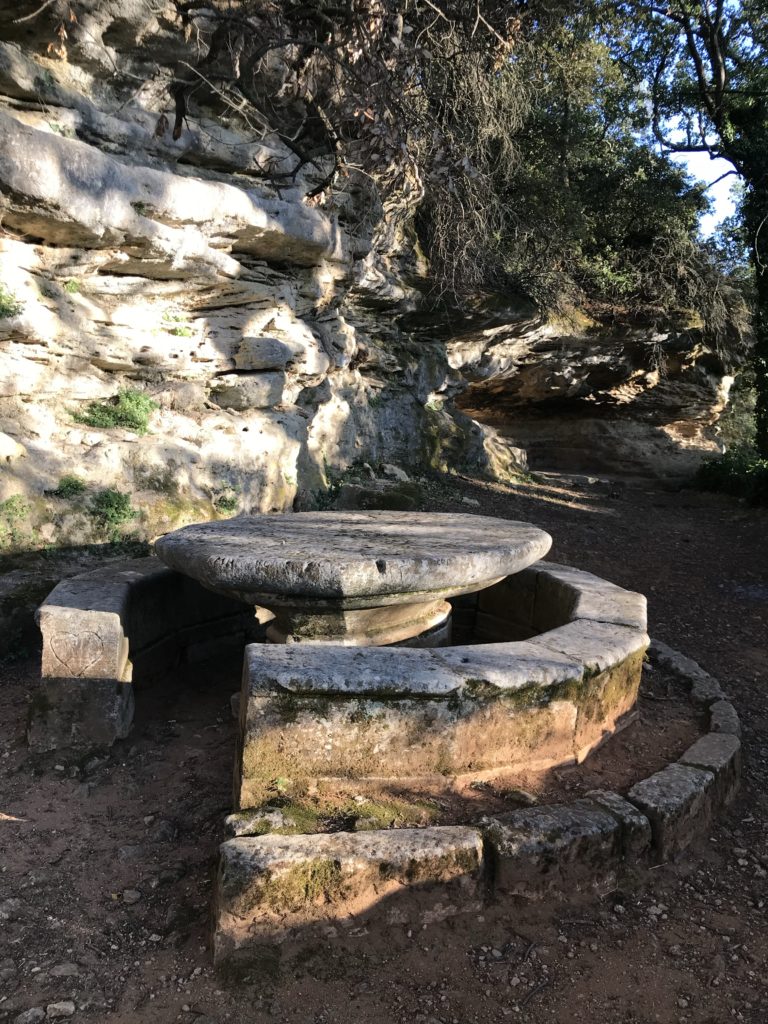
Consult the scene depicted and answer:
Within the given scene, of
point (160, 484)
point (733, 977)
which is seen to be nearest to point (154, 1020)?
point (733, 977)

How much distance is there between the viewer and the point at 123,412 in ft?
17.1

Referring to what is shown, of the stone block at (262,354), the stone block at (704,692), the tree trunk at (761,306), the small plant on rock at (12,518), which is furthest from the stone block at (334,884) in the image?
the tree trunk at (761,306)

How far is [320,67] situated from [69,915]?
6.39 metres

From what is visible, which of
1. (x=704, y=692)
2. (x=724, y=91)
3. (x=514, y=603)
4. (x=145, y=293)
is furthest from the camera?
(x=724, y=91)

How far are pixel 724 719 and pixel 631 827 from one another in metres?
1.21

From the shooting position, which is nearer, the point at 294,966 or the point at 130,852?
the point at 294,966

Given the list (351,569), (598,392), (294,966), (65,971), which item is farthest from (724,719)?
(598,392)

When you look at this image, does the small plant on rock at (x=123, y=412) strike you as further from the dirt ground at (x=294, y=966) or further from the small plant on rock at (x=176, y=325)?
the dirt ground at (x=294, y=966)

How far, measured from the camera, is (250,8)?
16.9 feet

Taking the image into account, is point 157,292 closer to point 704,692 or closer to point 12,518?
point 12,518

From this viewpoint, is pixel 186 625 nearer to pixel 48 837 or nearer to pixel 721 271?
pixel 48 837

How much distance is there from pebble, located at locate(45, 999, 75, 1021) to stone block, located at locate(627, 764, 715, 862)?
1.81 m

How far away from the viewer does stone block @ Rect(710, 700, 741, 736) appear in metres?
3.08

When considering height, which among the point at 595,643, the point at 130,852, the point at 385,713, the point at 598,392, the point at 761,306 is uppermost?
the point at 761,306
